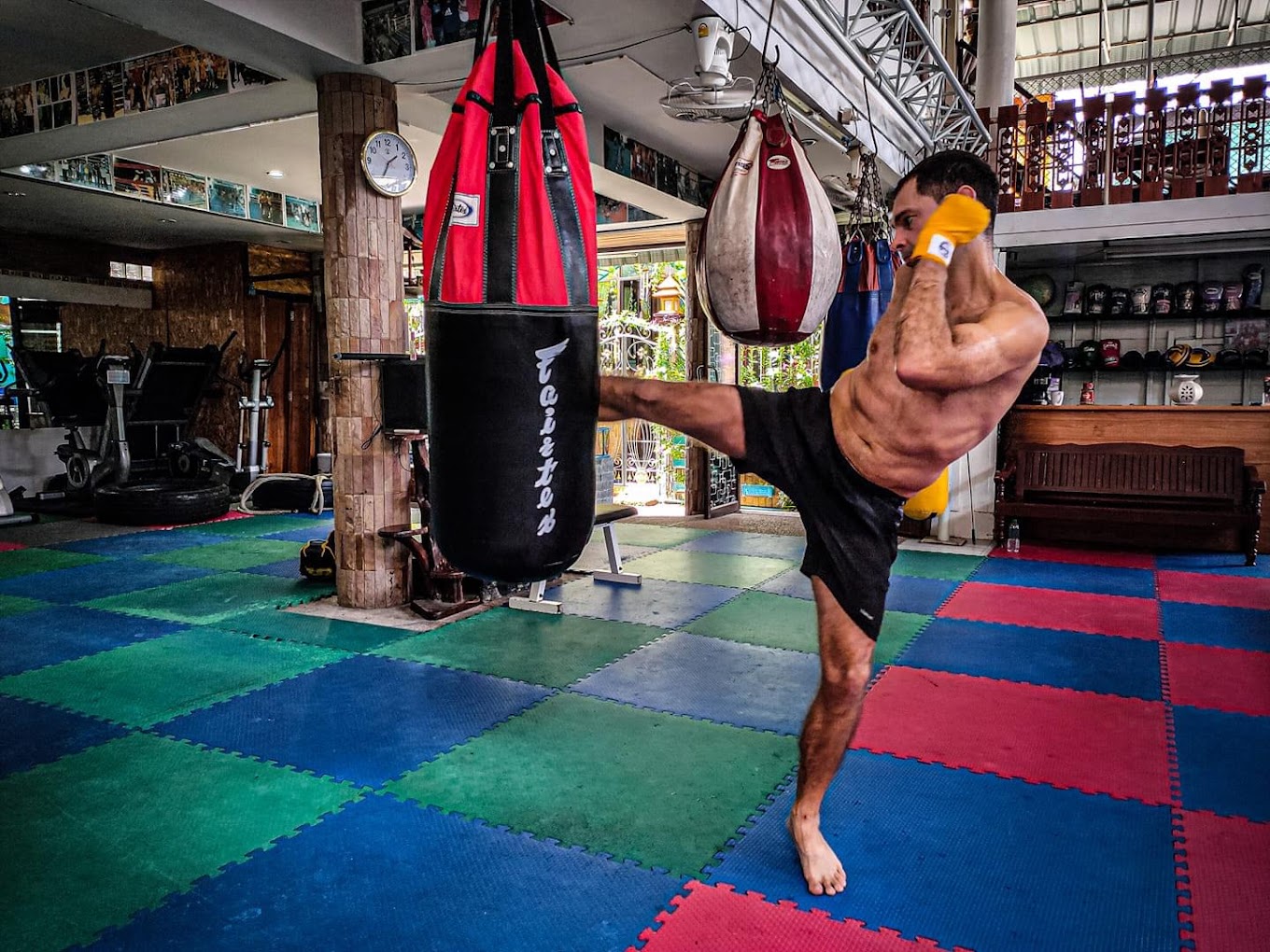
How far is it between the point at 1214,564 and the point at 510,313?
656 centimetres

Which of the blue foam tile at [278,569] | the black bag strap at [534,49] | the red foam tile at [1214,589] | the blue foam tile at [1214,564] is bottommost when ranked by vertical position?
the blue foam tile at [1214,564]

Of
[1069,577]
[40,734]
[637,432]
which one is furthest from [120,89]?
[1069,577]

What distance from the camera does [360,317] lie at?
437 cm

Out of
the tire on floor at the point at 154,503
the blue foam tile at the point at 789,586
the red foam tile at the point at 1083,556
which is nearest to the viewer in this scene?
the blue foam tile at the point at 789,586

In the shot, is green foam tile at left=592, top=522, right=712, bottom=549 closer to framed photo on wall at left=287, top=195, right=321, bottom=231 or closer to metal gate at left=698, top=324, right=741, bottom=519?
metal gate at left=698, top=324, right=741, bottom=519

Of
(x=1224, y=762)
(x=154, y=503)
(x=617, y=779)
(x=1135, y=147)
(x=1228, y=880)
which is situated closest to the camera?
(x=1228, y=880)

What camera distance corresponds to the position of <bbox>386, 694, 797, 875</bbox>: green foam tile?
7.60ft

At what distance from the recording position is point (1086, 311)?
7453mm

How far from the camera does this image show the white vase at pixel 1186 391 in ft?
22.4

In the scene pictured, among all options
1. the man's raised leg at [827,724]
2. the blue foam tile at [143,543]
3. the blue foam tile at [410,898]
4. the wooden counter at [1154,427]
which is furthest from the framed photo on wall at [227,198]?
the man's raised leg at [827,724]

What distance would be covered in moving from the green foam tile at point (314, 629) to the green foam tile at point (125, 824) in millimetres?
1166

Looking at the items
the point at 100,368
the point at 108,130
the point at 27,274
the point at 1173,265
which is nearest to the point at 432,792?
the point at 108,130

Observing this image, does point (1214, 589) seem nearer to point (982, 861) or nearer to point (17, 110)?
point (982, 861)

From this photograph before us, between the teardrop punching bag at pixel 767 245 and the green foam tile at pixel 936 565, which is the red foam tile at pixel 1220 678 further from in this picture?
the teardrop punching bag at pixel 767 245
